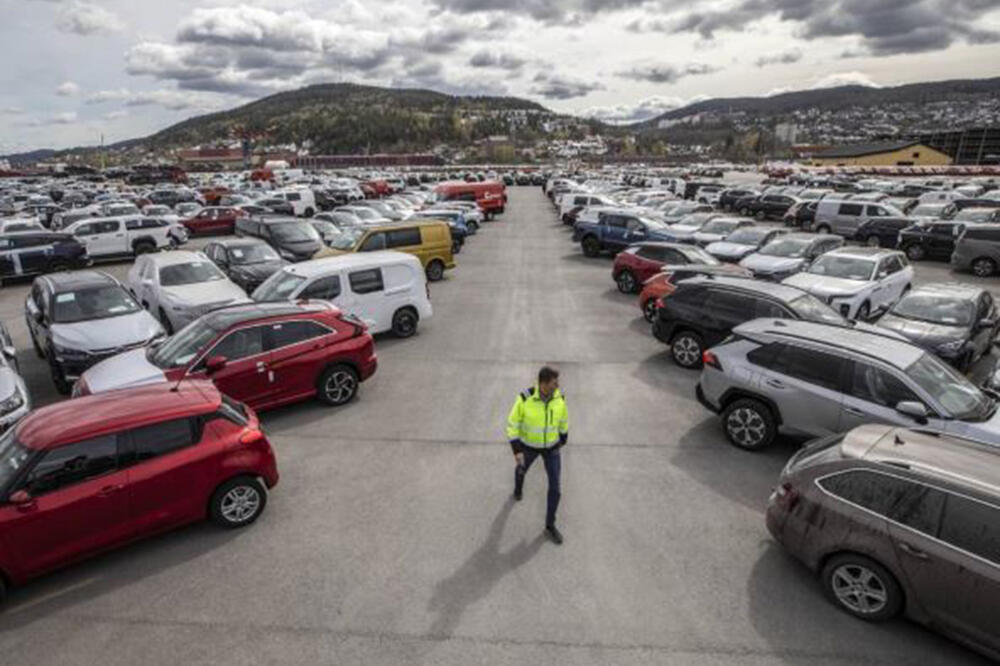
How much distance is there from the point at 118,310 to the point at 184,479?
701 centimetres

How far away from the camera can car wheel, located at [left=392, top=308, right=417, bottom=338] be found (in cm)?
1335

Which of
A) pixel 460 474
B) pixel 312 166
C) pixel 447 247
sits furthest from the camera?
pixel 312 166

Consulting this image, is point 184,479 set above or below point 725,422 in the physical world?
above

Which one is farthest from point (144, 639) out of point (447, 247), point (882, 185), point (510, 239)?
point (882, 185)

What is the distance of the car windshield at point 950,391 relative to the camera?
6.71 m

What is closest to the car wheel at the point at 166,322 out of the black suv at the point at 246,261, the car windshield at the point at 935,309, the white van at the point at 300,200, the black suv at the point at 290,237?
the black suv at the point at 246,261

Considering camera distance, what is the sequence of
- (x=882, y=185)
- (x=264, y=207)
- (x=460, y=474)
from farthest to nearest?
(x=882, y=185)
(x=264, y=207)
(x=460, y=474)

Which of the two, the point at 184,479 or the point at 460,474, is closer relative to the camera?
the point at 184,479

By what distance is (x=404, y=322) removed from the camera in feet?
44.1

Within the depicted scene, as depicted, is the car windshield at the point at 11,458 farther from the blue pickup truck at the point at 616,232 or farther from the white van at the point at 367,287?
the blue pickup truck at the point at 616,232

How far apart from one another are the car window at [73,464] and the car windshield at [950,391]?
884cm

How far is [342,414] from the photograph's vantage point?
9422 mm

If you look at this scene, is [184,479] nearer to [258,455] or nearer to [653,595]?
[258,455]

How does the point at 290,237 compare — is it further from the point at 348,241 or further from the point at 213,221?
the point at 213,221
